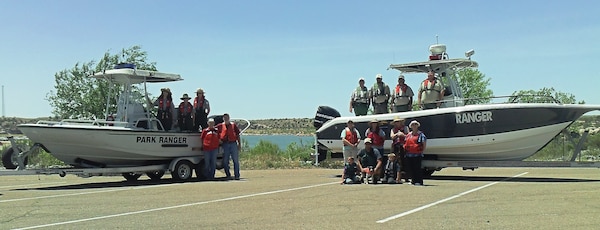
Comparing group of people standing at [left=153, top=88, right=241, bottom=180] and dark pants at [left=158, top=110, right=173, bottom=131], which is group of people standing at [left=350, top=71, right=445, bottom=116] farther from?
dark pants at [left=158, top=110, right=173, bottom=131]

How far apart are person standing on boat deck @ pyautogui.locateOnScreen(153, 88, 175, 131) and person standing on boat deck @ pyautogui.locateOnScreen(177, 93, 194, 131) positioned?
0.23m

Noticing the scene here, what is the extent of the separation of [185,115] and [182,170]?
1374mm

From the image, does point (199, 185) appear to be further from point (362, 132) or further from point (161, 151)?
point (362, 132)

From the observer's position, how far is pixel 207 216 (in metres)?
8.95

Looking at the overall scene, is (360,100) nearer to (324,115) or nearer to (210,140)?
(324,115)

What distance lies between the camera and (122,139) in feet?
47.5

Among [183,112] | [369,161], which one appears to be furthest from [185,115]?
[369,161]

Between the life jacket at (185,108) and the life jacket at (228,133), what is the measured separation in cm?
88

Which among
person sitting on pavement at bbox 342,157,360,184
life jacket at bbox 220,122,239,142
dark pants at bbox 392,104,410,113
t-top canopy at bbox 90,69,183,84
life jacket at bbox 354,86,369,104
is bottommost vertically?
person sitting on pavement at bbox 342,157,360,184

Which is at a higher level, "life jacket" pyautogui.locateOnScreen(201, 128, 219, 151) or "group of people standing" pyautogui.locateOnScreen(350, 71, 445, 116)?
"group of people standing" pyautogui.locateOnScreen(350, 71, 445, 116)

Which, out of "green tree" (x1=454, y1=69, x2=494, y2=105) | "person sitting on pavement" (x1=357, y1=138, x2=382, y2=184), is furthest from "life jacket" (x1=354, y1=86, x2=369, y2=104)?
"green tree" (x1=454, y1=69, x2=494, y2=105)

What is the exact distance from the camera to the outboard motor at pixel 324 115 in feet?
58.4

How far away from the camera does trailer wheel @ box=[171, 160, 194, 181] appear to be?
15633mm

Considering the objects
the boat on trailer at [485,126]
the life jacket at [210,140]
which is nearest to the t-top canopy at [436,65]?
the boat on trailer at [485,126]
